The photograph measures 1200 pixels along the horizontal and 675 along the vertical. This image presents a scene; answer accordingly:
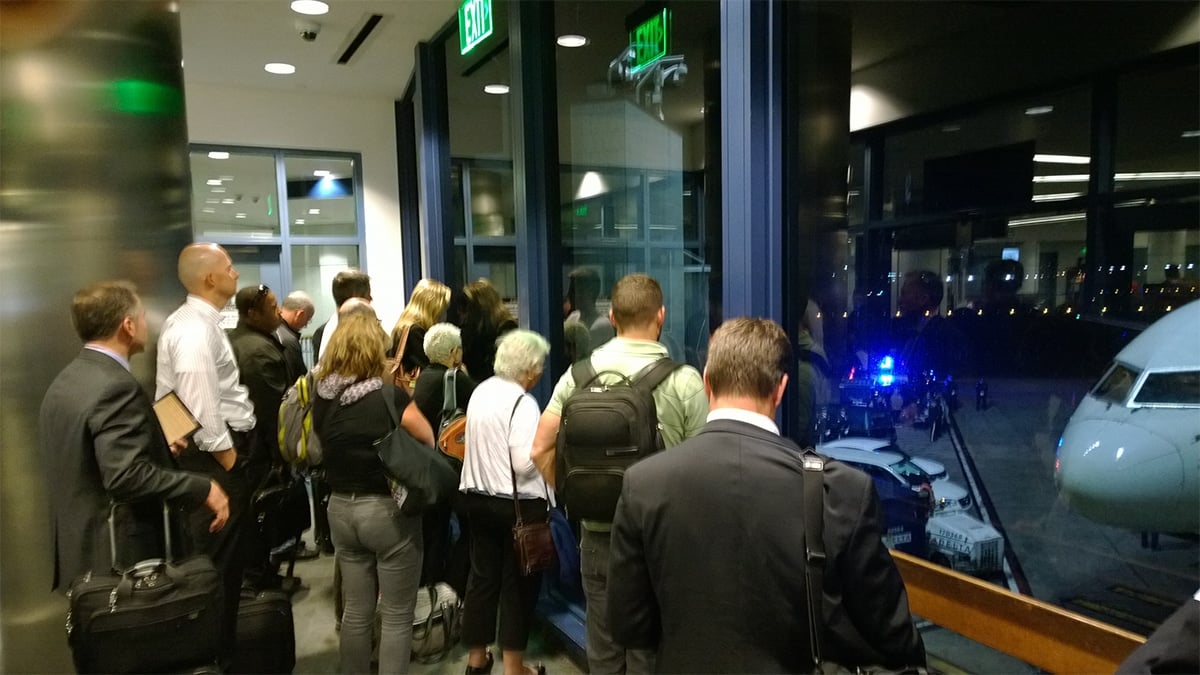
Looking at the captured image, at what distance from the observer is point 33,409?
2871 millimetres

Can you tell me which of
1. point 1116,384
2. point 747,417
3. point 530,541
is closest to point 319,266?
point 530,541

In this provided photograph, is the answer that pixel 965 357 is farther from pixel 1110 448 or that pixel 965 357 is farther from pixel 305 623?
pixel 305 623

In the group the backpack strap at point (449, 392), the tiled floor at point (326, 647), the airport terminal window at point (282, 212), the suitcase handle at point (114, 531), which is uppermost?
the airport terminal window at point (282, 212)

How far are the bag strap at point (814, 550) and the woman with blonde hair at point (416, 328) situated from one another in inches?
100

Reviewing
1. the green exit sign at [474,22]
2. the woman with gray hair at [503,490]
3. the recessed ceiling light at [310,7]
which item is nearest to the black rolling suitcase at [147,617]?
the woman with gray hair at [503,490]

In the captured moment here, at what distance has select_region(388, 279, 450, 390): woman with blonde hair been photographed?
11.4ft

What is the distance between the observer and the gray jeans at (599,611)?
2131 mm

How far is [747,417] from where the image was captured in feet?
4.34

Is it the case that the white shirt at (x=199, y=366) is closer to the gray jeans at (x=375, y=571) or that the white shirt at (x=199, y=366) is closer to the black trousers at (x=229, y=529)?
the black trousers at (x=229, y=529)

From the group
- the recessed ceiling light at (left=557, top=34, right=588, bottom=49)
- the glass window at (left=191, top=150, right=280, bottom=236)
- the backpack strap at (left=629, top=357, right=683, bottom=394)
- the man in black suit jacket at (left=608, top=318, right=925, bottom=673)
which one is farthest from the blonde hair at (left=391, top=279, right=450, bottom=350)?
the glass window at (left=191, top=150, right=280, bottom=236)

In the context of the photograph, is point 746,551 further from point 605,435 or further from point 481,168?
point 481,168

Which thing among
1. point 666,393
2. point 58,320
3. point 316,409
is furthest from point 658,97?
point 58,320

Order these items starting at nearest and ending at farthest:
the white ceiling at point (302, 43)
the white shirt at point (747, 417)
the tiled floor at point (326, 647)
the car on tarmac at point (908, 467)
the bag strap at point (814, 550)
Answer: the bag strap at point (814, 550) → the white shirt at point (747, 417) → the car on tarmac at point (908, 467) → the tiled floor at point (326, 647) → the white ceiling at point (302, 43)

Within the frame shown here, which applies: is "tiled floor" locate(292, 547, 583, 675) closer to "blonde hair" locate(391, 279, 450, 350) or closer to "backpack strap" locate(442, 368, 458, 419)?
"backpack strap" locate(442, 368, 458, 419)
